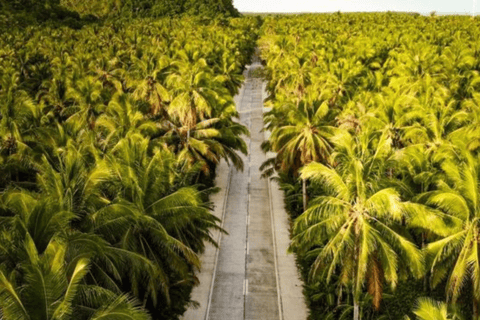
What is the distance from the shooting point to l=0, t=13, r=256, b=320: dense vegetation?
41.8ft

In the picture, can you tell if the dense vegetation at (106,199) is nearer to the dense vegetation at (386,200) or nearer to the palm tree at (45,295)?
the palm tree at (45,295)

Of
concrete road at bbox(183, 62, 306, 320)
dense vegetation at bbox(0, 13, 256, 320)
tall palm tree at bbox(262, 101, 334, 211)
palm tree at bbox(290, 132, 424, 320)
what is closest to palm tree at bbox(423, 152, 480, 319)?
palm tree at bbox(290, 132, 424, 320)

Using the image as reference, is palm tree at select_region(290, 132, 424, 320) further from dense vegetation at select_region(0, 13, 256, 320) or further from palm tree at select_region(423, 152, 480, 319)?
dense vegetation at select_region(0, 13, 256, 320)

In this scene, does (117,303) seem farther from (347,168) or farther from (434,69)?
(434,69)

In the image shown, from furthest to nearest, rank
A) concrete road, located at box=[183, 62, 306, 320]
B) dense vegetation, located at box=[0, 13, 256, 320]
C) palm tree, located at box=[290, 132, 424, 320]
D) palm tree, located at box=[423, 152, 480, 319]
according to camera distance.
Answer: concrete road, located at box=[183, 62, 306, 320], palm tree, located at box=[290, 132, 424, 320], palm tree, located at box=[423, 152, 480, 319], dense vegetation, located at box=[0, 13, 256, 320]

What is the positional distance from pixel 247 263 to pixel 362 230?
11.1 m

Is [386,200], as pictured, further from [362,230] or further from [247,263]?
[247,263]

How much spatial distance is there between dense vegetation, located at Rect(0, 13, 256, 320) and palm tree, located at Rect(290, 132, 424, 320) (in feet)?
15.7

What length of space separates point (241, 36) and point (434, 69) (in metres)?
44.7

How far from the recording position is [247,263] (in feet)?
89.0

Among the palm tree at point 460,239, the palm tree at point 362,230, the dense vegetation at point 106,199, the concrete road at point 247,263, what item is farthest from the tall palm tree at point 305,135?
the palm tree at point 460,239

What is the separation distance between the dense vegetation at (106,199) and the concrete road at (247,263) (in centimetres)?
132

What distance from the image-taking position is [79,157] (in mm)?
19781

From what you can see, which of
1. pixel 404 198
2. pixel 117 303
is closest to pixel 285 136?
pixel 404 198
